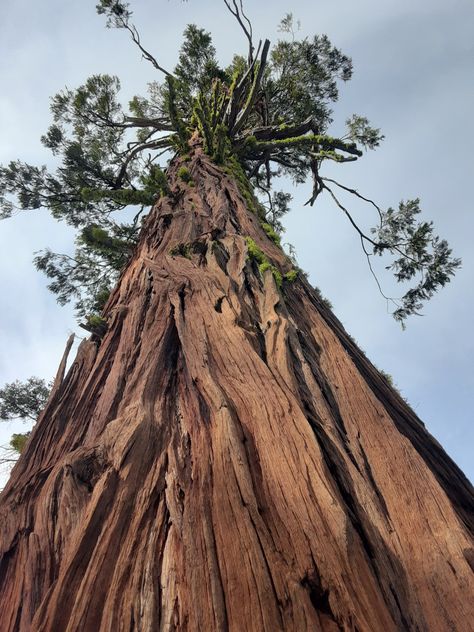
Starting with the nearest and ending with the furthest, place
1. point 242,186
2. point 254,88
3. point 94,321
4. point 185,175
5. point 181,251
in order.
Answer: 1. point 94,321
2. point 181,251
3. point 185,175
4. point 242,186
5. point 254,88

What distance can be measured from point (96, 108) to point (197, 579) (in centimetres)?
1020

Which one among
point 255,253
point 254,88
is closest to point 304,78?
point 254,88

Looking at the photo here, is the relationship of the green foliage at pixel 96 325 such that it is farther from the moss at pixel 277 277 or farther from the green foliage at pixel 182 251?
the moss at pixel 277 277

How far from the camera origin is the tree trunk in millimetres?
1497

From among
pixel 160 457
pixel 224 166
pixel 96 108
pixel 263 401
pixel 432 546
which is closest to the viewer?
pixel 432 546

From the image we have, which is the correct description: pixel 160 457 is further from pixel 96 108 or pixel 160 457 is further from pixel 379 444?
pixel 96 108

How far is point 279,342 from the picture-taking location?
2932mm

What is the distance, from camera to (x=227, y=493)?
5.89 ft

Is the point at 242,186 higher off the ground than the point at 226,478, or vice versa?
the point at 242,186

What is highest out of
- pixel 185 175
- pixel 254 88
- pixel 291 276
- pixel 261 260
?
pixel 254 88

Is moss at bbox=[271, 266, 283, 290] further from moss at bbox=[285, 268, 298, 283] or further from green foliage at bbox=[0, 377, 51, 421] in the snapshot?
green foliage at bbox=[0, 377, 51, 421]

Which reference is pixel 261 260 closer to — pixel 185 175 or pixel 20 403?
pixel 185 175

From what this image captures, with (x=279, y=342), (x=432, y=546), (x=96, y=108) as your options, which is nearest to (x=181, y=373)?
(x=279, y=342)

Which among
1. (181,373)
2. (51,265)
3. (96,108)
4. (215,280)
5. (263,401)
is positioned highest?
(96,108)
